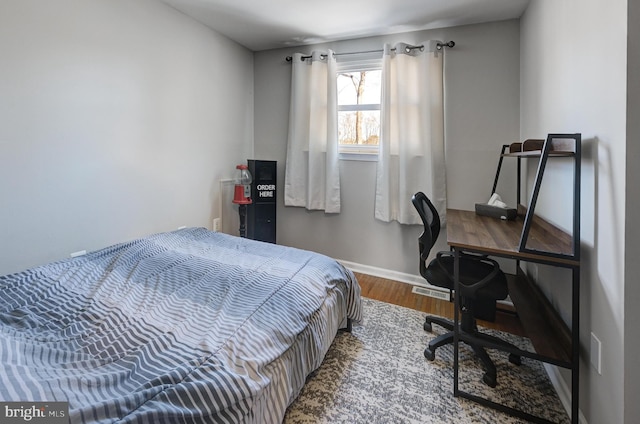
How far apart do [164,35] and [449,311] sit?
3.49 m

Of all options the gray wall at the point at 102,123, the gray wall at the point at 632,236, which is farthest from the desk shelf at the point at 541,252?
the gray wall at the point at 102,123

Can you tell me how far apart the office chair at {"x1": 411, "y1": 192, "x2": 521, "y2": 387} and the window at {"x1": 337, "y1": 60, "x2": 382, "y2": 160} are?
4.70 feet

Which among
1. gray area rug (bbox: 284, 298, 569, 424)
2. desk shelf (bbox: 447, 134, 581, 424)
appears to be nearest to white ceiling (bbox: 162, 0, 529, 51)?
desk shelf (bbox: 447, 134, 581, 424)

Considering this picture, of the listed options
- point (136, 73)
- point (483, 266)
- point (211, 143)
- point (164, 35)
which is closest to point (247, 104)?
point (211, 143)

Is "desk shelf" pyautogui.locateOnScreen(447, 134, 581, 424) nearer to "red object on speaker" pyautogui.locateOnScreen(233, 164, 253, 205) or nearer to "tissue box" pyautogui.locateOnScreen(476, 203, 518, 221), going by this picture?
"tissue box" pyautogui.locateOnScreen(476, 203, 518, 221)

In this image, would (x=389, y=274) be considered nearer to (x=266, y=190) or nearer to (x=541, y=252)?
(x=266, y=190)

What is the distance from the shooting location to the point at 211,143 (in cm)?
324

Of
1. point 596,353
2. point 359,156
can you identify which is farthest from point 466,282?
point 359,156

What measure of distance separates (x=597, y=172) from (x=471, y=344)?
1093 mm

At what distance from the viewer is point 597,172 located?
1302mm

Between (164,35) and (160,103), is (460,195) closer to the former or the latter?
(160,103)

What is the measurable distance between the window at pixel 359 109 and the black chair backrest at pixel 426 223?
1306mm

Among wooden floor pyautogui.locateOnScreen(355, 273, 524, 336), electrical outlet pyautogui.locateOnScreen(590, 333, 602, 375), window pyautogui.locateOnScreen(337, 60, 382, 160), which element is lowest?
wooden floor pyautogui.locateOnScreen(355, 273, 524, 336)

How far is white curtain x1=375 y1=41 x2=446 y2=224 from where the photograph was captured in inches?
114
